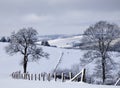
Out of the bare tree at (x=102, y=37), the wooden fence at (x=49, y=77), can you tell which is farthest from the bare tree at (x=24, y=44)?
the wooden fence at (x=49, y=77)

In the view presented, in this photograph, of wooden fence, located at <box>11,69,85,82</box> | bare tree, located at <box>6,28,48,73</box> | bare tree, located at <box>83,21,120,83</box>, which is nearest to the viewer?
wooden fence, located at <box>11,69,85,82</box>

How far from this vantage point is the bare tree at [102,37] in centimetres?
4916

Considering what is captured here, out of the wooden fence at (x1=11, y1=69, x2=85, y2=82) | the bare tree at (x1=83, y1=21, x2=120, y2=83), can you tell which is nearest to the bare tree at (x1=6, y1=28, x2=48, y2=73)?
the bare tree at (x1=83, y1=21, x2=120, y2=83)

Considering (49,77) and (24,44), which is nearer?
(49,77)

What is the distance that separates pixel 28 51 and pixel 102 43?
14.1 metres

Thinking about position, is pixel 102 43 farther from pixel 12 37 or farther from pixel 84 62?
pixel 12 37

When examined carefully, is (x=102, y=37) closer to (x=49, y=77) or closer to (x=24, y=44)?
(x=24, y=44)

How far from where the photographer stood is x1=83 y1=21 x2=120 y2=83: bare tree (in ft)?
161

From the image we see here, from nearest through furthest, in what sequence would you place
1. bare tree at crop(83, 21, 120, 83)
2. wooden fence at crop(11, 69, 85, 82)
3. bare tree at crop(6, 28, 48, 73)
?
wooden fence at crop(11, 69, 85, 82) < bare tree at crop(83, 21, 120, 83) < bare tree at crop(6, 28, 48, 73)

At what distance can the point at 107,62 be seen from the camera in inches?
1949

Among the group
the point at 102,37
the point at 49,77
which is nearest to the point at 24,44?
the point at 102,37

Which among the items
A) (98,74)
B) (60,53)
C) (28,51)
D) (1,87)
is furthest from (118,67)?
(1,87)

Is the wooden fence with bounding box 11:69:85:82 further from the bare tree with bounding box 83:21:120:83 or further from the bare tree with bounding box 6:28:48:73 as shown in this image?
the bare tree with bounding box 6:28:48:73

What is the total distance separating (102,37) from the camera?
49.6 m
